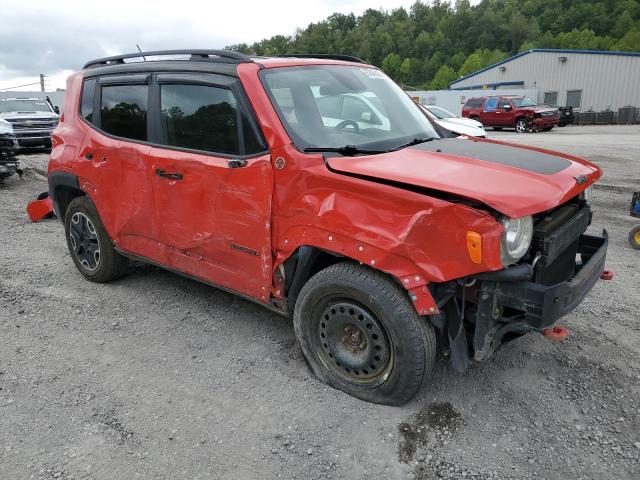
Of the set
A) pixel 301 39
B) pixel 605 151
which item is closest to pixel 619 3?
pixel 301 39

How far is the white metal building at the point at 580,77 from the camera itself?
35.6 meters

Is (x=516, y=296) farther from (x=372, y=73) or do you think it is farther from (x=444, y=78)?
(x=444, y=78)

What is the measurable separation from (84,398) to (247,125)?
197 centimetres

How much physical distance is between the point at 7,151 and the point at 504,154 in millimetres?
9621

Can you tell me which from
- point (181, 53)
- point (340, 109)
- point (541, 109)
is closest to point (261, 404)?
point (340, 109)

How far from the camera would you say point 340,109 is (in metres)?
3.56

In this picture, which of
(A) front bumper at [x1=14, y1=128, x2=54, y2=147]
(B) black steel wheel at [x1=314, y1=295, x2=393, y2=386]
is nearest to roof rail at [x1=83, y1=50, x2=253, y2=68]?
(B) black steel wheel at [x1=314, y1=295, x2=393, y2=386]

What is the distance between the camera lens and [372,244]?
282 centimetres

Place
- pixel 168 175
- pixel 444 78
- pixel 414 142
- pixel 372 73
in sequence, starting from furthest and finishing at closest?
pixel 444 78, pixel 372 73, pixel 168 175, pixel 414 142

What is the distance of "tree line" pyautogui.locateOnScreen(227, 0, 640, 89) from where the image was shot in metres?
78.8

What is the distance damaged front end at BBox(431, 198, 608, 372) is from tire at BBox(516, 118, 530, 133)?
24.4 m

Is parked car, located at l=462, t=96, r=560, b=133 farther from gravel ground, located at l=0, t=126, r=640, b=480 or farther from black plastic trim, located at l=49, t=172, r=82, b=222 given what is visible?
black plastic trim, located at l=49, t=172, r=82, b=222

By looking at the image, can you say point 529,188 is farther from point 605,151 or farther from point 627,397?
point 605,151

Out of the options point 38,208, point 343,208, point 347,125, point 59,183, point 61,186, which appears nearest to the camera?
point 343,208
